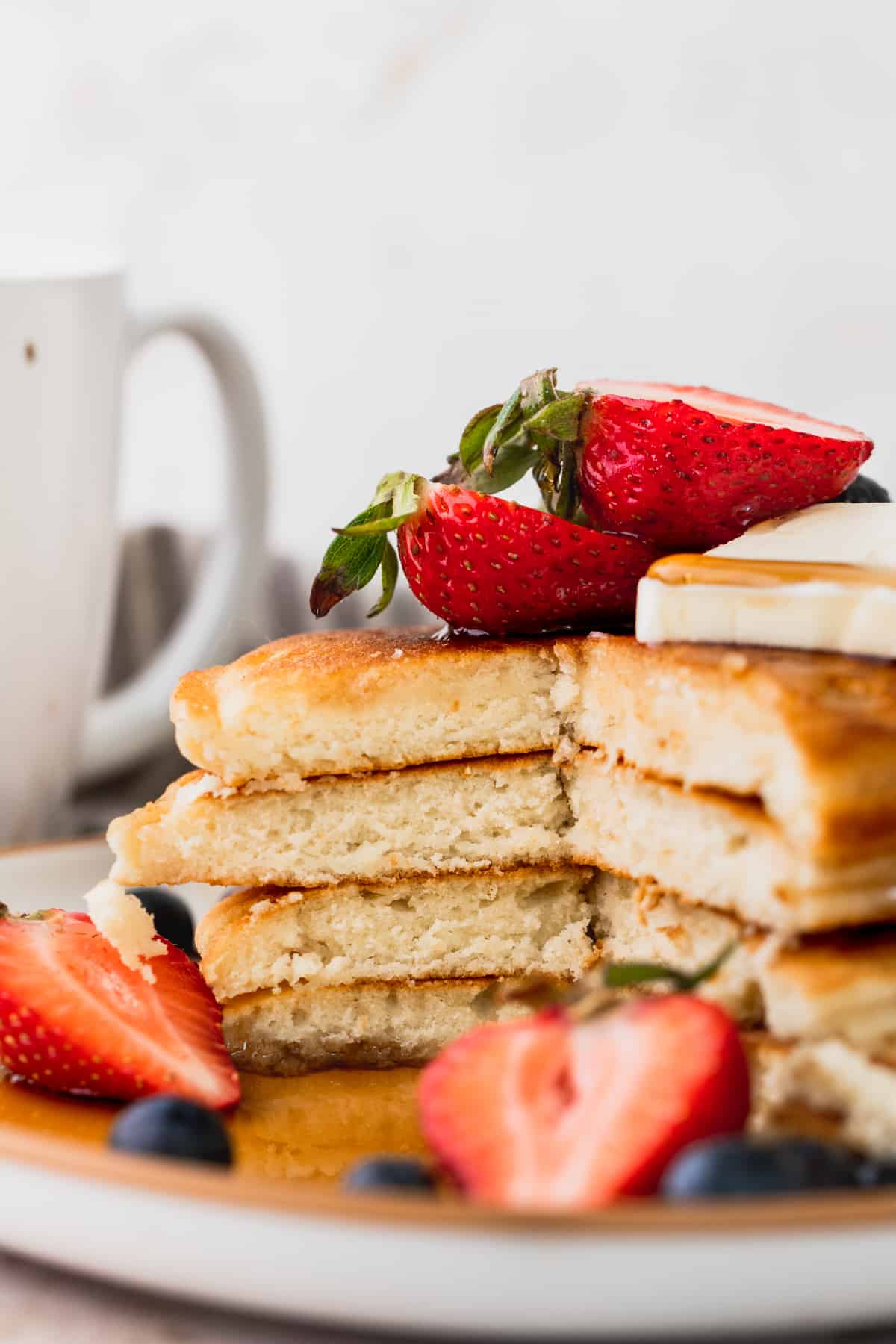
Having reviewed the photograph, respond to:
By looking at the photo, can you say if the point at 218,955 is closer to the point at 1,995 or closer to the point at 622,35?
the point at 1,995

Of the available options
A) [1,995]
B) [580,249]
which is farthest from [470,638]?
[580,249]

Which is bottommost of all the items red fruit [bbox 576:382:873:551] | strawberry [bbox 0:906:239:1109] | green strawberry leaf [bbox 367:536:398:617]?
strawberry [bbox 0:906:239:1109]

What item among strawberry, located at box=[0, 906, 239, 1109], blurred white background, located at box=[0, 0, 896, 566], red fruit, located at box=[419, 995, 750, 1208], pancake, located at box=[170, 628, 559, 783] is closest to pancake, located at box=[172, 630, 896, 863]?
pancake, located at box=[170, 628, 559, 783]

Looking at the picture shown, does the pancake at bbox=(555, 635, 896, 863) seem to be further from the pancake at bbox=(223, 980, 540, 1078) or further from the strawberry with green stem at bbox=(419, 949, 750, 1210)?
the pancake at bbox=(223, 980, 540, 1078)

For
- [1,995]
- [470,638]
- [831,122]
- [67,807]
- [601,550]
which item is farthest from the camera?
[831,122]

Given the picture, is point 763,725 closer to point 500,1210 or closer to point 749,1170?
point 749,1170

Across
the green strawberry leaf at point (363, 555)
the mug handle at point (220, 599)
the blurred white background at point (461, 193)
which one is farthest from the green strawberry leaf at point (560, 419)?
the blurred white background at point (461, 193)
